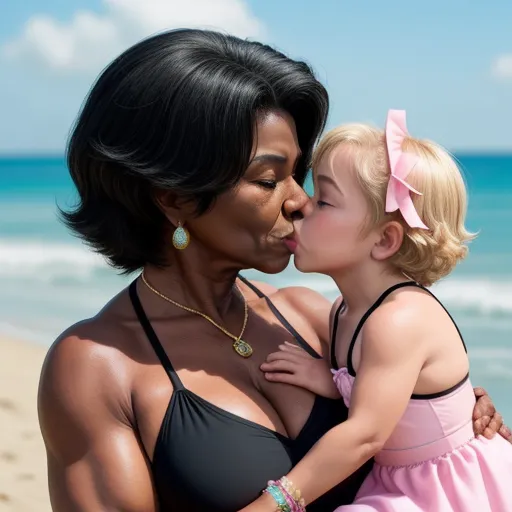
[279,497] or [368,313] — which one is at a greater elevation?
[368,313]

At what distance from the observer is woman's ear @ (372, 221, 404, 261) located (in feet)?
9.87

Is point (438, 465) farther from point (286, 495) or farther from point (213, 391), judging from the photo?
point (213, 391)

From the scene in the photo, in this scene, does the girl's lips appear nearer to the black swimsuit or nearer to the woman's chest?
the woman's chest

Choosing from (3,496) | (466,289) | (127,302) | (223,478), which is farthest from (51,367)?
(466,289)

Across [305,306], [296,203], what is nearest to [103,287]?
[305,306]

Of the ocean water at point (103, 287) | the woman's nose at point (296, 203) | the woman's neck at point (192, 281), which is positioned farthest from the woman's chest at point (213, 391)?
the ocean water at point (103, 287)

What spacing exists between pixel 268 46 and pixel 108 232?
794 millimetres

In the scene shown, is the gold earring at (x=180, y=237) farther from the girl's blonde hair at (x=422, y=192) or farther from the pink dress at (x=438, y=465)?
the pink dress at (x=438, y=465)

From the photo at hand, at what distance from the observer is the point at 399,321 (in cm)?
292

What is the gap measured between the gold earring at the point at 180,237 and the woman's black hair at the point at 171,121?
99 millimetres

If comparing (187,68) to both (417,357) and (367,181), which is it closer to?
(367,181)

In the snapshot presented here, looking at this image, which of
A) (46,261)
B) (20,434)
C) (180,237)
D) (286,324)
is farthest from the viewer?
(46,261)

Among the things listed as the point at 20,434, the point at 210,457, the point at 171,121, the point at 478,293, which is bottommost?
the point at 210,457

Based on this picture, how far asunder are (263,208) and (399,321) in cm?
53
